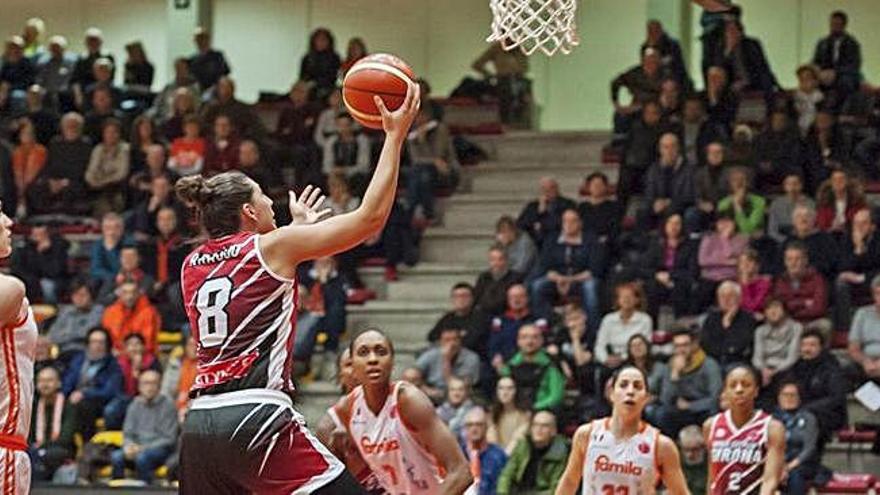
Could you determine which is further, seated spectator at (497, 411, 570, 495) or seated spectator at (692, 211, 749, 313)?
seated spectator at (692, 211, 749, 313)

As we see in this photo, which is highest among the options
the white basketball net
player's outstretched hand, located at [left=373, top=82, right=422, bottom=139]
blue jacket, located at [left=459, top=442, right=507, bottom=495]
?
the white basketball net

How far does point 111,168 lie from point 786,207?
21.7 feet

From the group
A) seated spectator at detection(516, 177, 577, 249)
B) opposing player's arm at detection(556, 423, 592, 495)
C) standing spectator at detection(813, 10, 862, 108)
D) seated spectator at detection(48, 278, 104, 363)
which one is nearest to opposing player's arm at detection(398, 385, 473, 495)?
opposing player's arm at detection(556, 423, 592, 495)

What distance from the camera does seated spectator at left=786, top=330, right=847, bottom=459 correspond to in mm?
12523

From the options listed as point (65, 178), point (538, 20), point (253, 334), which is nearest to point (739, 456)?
point (538, 20)

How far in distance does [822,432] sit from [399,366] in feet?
13.1

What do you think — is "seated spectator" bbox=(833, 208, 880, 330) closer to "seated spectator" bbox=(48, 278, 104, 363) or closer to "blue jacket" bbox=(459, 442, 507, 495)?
"blue jacket" bbox=(459, 442, 507, 495)

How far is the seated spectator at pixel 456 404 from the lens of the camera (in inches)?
516

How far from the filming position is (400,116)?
5.64 metres

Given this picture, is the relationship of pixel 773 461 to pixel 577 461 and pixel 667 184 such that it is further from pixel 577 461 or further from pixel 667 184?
pixel 667 184

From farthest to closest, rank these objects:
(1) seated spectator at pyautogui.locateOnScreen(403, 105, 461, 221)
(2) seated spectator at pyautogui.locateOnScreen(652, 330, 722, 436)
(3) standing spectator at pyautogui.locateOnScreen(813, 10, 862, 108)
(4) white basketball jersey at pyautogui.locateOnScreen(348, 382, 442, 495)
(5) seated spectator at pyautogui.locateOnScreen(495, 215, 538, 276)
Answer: (1) seated spectator at pyautogui.locateOnScreen(403, 105, 461, 221), (3) standing spectator at pyautogui.locateOnScreen(813, 10, 862, 108), (5) seated spectator at pyautogui.locateOnScreen(495, 215, 538, 276), (2) seated spectator at pyautogui.locateOnScreen(652, 330, 722, 436), (4) white basketball jersey at pyautogui.locateOnScreen(348, 382, 442, 495)

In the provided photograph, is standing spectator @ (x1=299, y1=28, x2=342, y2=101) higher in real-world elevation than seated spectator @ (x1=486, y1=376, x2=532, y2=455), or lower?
higher

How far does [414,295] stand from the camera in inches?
633

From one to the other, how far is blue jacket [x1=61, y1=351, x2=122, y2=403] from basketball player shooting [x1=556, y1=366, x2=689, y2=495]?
6.10 metres
